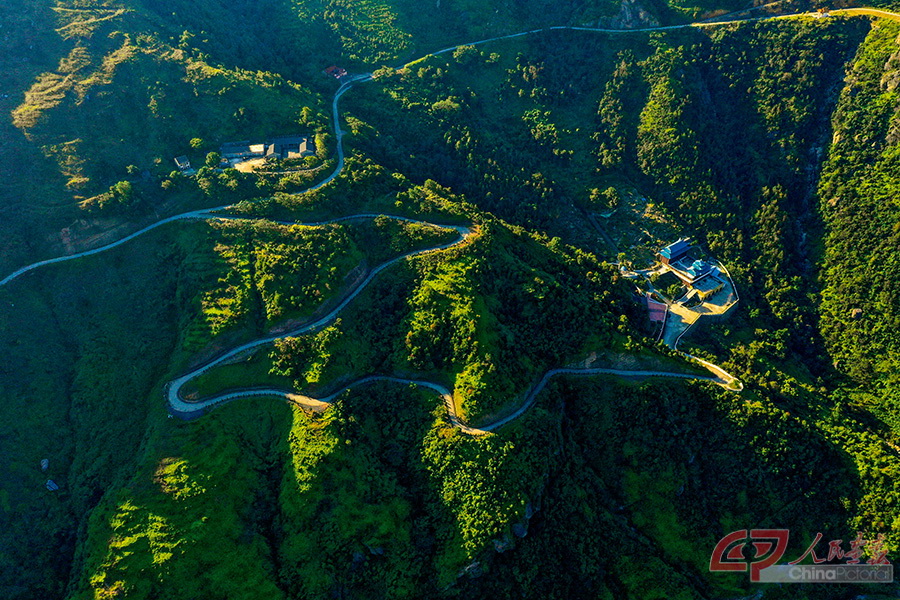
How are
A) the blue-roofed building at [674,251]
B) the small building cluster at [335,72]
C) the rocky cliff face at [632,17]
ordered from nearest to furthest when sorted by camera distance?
the blue-roofed building at [674,251] → the small building cluster at [335,72] → the rocky cliff face at [632,17]

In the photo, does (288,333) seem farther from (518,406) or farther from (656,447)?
(656,447)


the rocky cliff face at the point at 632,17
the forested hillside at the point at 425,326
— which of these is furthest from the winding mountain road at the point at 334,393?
the rocky cliff face at the point at 632,17

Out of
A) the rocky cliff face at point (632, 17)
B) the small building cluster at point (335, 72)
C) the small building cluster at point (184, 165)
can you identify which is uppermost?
the rocky cliff face at point (632, 17)

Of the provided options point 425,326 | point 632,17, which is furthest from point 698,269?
point 632,17

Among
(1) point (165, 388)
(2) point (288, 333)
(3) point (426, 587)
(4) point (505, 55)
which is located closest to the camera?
(3) point (426, 587)

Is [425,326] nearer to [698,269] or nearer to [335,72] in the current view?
[698,269]

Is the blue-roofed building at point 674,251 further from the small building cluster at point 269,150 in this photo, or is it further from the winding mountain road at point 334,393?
the small building cluster at point 269,150

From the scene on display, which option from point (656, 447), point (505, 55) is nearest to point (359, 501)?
point (656, 447)
